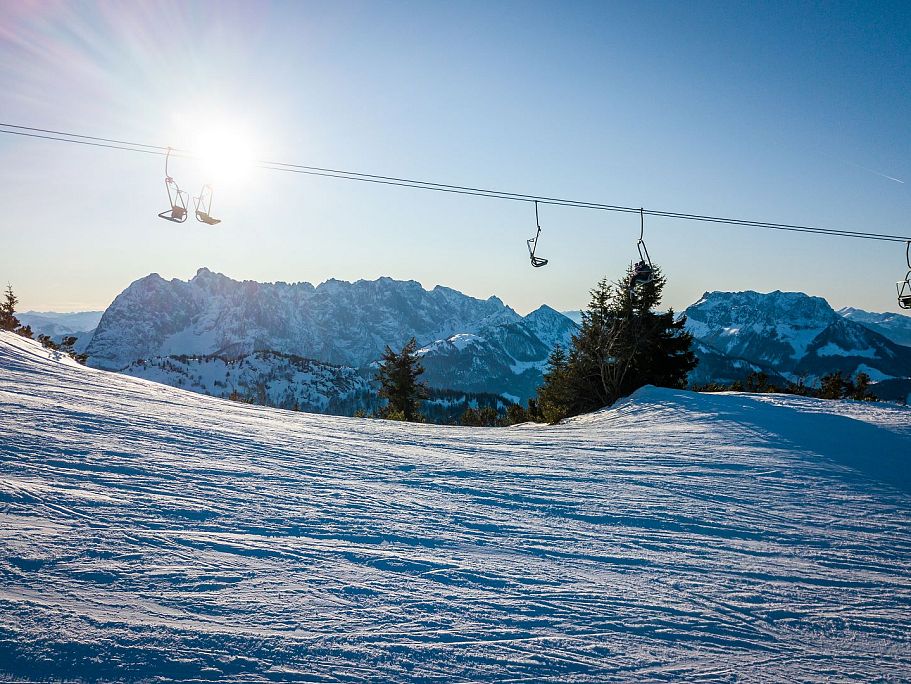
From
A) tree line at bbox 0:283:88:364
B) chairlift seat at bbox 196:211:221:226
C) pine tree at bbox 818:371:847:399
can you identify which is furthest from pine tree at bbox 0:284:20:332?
pine tree at bbox 818:371:847:399

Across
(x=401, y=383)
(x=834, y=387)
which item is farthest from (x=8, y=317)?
(x=834, y=387)

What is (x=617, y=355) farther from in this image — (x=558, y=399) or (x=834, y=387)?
(x=834, y=387)

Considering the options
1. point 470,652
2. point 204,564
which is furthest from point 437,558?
point 204,564

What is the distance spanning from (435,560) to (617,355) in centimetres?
1982

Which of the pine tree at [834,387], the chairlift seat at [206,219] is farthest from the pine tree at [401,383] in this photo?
the pine tree at [834,387]

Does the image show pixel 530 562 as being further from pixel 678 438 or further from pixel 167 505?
pixel 678 438

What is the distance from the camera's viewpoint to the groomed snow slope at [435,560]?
3232 millimetres

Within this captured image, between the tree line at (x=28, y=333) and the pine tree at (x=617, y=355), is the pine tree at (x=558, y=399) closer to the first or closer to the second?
the pine tree at (x=617, y=355)

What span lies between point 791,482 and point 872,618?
3.93 meters

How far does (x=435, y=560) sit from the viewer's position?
4688mm

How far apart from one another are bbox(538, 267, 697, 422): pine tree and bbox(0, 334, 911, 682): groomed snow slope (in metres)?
12.6

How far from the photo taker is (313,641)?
3.29 meters

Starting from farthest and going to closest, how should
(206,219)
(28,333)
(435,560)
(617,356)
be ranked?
(28,333)
(617,356)
(206,219)
(435,560)

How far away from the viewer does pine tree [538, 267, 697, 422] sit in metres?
22.1
